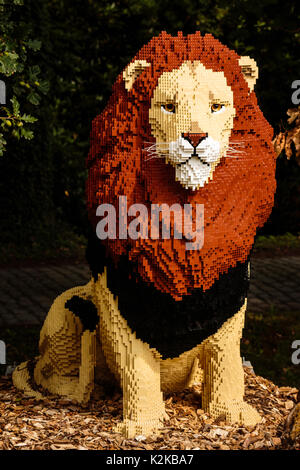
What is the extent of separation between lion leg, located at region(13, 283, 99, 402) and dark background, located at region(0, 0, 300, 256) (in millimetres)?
4574

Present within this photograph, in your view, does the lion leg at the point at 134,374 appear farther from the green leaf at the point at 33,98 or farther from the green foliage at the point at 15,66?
the green leaf at the point at 33,98

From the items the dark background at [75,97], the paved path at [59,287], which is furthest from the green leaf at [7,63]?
the dark background at [75,97]

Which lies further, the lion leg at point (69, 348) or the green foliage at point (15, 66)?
the lion leg at point (69, 348)

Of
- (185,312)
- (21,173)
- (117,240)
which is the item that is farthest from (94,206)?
(21,173)

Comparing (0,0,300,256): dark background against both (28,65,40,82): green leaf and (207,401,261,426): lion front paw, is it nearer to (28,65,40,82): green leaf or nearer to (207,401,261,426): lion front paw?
(28,65,40,82): green leaf

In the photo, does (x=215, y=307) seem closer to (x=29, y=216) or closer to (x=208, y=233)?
(x=208, y=233)

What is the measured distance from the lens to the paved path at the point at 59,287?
6.56 metres

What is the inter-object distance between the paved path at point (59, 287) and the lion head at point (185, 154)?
326cm

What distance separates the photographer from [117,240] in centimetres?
Answer: 325

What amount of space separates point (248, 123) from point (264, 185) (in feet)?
1.08

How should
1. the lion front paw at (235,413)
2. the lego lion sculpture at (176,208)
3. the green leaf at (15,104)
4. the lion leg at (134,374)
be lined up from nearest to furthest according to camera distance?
the lego lion sculpture at (176,208) → the lion leg at (134,374) → the lion front paw at (235,413) → the green leaf at (15,104)

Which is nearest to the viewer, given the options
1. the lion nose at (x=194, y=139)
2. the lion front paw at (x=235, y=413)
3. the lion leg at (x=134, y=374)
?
the lion nose at (x=194, y=139)

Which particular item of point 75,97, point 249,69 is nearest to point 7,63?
point 249,69

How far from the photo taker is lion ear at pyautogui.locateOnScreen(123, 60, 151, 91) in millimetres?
3150
